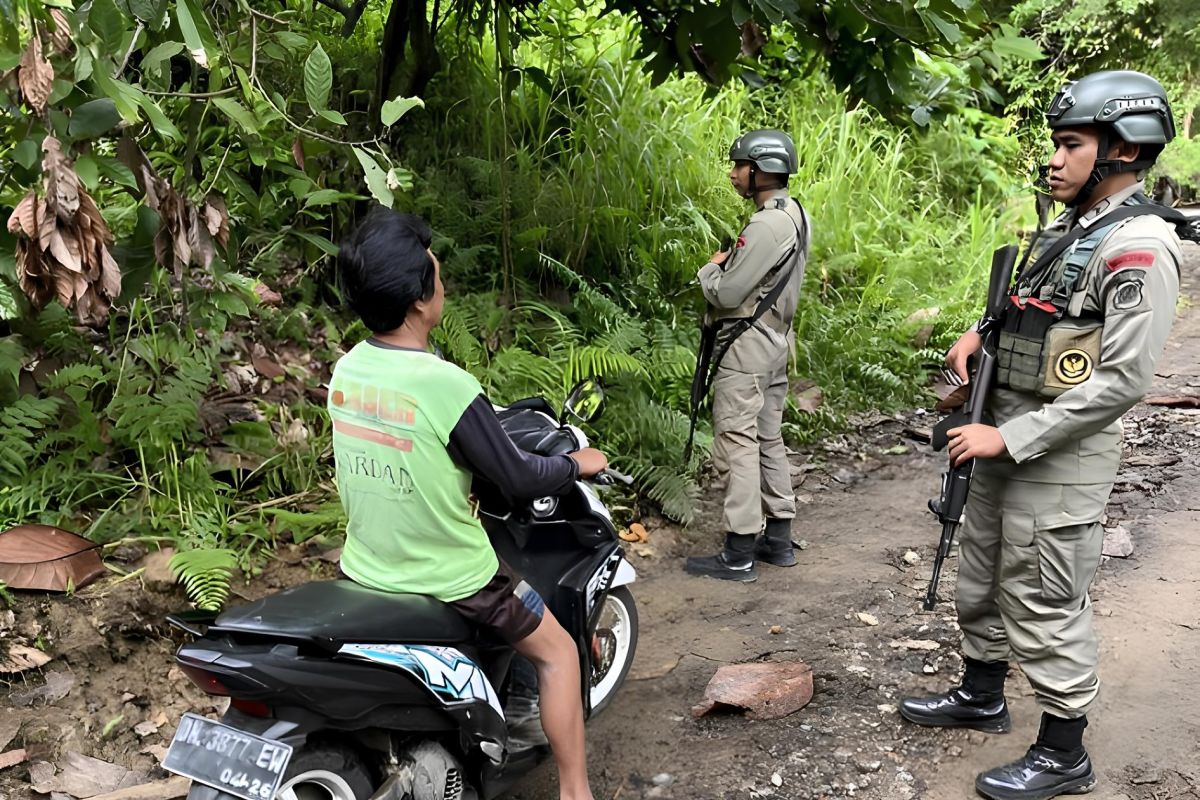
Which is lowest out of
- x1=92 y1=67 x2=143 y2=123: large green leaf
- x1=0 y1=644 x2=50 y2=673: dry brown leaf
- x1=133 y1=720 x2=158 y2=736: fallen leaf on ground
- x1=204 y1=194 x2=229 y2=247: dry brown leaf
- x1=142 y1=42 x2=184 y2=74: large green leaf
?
x1=133 y1=720 x2=158 y2=736: fallen leaf on ground

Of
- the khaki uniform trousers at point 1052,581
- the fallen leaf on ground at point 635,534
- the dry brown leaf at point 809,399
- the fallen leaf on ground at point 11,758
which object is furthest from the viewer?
the dry brown leaf at point 809,399

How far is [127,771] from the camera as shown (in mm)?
3361

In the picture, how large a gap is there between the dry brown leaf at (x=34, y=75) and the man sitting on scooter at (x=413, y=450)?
78cm

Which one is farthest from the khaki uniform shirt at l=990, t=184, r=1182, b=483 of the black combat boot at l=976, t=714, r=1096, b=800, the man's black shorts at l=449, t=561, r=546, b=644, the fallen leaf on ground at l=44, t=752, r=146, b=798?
the fallen leaf on ground at l=44, t=752, r=146, b=798

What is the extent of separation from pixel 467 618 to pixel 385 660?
27 cm

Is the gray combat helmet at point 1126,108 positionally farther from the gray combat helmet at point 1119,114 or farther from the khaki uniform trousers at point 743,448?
the khaki uniform trousers at point 743,448

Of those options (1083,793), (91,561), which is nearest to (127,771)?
(91,561)

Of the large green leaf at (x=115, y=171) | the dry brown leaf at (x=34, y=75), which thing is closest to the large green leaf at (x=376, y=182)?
the large green leaf at (x=115, y=171)

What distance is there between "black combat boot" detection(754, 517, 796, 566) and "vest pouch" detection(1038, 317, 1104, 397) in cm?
234

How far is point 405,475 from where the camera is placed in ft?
8.48

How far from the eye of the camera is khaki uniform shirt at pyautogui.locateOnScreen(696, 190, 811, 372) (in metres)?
4.90

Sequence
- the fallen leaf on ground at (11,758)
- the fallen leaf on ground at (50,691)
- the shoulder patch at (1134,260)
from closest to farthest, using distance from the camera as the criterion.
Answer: the shoulder patch at (1134,260) → the fallen leaf on ground at (11,758) → the fallen leaf on ground at (50,691)

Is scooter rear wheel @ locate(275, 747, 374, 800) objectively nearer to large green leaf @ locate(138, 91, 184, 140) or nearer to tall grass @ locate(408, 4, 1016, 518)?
large green leaf @ locate(138, 91, 184, 140)

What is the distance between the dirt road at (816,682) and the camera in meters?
3.37
